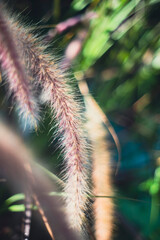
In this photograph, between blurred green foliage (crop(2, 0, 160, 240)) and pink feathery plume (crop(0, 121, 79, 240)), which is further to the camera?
blurred green foliage (crop(2, 0, 160, 240))

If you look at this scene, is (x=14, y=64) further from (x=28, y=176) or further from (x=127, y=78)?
(x=127, y=78)

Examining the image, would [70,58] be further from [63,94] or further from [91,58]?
[63,94]

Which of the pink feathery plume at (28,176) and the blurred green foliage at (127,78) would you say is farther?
the blurred green foliage at (127,78)

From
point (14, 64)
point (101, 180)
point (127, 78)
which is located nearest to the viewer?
point (14, 64)

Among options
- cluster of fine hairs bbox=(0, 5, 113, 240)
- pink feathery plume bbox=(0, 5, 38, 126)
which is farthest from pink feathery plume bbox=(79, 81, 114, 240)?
pink feathery plume bbox=(0, 5, 38, 126)

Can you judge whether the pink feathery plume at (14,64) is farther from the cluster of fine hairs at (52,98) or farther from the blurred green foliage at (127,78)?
the blurred green foliage at (127,78)

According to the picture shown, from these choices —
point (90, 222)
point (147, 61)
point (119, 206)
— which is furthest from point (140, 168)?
point (147, 61)

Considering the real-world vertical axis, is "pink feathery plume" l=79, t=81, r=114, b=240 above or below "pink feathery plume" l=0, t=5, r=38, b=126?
below

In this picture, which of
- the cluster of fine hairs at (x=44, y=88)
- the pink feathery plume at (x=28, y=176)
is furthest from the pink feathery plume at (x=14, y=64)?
the pink feathery plume at (x=28, y=176)

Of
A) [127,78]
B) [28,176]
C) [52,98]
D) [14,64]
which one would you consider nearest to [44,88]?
[52,98]

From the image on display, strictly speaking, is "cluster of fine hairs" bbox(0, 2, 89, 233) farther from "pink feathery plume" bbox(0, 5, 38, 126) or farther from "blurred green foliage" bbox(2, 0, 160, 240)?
"blurred green foliage" bbox(2, 0, 160, 240)

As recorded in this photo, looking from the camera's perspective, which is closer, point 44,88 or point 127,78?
point 44,88
